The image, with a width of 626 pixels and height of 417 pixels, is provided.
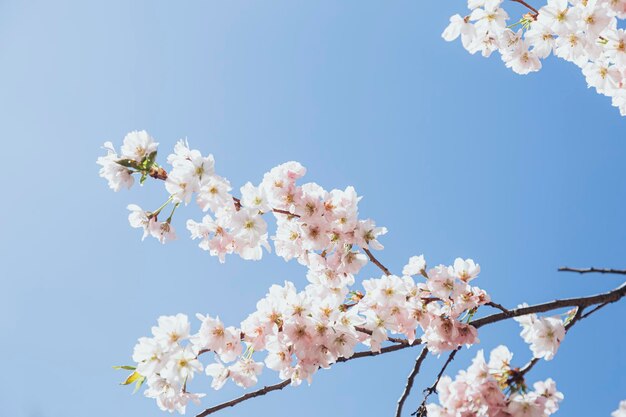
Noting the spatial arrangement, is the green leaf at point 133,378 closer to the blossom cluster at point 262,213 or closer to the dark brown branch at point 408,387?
the blossom cluster at point 262,213

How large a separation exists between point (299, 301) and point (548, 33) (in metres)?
2.93

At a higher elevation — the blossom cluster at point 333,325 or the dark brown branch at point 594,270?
the blossom cluster at point 333,325

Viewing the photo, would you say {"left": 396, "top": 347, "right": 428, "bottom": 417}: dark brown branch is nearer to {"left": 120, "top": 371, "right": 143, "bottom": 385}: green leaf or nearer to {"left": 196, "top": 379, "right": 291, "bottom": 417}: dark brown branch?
{"left": 196, "top": 379, "right": 291, "bottom": 417}: dark brown branch

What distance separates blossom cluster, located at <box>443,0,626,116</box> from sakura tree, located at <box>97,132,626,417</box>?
1.87m

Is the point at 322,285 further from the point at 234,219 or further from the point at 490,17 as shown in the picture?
the point at 490,17

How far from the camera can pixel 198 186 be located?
10.5ft

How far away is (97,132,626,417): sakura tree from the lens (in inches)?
120

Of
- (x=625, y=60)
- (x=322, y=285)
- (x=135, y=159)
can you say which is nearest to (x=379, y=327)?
(x=322, y=285)

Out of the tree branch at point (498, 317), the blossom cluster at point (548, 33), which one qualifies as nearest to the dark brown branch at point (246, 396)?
the tree branch at point (498, 317)

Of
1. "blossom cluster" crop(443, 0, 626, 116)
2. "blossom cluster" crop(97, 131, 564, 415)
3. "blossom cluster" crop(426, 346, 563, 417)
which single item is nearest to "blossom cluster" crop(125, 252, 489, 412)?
"blossom cluster" crop(97, 131, 564, 415)

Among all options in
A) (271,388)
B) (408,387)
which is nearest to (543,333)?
(408,387)

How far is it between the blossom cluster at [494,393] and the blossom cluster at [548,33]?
2.61 m

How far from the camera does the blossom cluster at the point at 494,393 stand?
2654 mm

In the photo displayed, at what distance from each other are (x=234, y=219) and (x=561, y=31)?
113 inches
